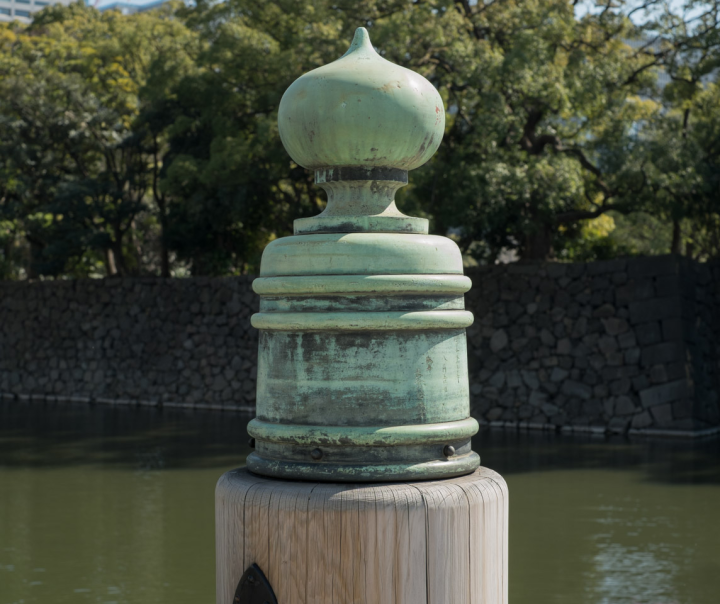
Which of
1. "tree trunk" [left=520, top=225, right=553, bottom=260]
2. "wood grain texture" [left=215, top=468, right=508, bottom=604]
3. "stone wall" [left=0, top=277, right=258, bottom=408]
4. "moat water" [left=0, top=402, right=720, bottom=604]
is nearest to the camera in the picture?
"wood grain texture" [left=215, top=468, right=508, bottom=604]

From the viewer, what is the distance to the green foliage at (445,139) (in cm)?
1201

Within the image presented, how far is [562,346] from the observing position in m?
13.0

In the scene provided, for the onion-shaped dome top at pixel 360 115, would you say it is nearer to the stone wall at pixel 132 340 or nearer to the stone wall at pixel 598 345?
the stone wall at pixel 598 345

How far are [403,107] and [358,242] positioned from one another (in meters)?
0.21

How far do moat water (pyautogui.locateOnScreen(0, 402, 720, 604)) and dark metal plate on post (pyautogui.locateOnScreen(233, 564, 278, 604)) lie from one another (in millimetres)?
4458

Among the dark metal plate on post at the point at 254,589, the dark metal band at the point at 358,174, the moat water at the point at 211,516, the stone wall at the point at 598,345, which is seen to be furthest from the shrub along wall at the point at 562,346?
the dark metal plate on post at the point at 254,589

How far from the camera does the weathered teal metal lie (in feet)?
4.60

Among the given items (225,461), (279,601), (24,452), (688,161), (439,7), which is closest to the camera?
(279,601)

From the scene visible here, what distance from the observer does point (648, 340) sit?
12.4 metres

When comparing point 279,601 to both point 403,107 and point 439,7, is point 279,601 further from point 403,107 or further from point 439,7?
point 439,7

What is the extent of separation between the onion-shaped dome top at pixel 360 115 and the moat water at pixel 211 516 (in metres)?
4.63

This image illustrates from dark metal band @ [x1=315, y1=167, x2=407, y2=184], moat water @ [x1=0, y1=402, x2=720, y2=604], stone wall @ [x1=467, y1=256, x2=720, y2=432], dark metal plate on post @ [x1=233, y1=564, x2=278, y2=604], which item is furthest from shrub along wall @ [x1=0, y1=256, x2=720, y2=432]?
dark metal plate on post @ [x1=233, y1=564, x2=278, y2=604]

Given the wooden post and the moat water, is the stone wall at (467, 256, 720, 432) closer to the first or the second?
the moat water

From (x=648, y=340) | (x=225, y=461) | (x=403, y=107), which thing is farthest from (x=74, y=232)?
(x=403, y=107)
